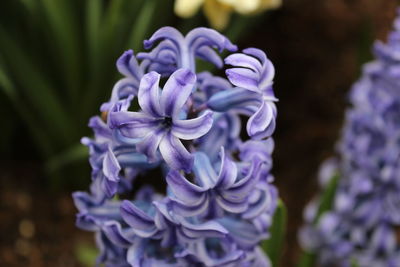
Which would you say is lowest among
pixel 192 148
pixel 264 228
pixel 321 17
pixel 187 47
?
pixel 264 228

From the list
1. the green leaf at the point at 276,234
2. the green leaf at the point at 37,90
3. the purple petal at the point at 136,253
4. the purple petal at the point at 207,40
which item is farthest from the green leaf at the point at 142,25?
the purple petal at the point at 136,253

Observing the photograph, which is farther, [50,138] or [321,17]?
[321,17]

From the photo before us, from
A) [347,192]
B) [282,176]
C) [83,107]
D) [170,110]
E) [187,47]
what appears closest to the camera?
[170,110]

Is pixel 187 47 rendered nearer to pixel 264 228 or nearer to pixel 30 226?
pixel 264 228

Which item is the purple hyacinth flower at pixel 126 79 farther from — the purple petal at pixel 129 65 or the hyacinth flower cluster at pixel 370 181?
the hyacinth flower cluster at pixel 370 181

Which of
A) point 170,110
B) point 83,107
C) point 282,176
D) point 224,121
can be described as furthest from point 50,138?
point 170,110
